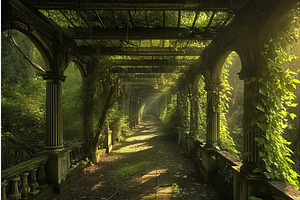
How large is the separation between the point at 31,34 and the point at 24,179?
2.80m

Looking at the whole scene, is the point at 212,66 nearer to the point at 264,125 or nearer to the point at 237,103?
the point at 264,125

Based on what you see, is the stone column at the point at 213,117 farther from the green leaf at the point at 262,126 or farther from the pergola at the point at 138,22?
the green leaf at the point at 262,126

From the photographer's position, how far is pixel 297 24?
2609 mm

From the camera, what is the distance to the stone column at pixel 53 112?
14.4 feet

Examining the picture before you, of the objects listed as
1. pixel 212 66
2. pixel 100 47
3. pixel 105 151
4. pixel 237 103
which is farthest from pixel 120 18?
pixel 237 103

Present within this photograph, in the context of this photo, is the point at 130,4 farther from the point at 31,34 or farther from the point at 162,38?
the point at 31,34

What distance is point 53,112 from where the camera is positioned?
14.6 feet

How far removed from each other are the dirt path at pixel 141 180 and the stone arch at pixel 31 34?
10.6 feet

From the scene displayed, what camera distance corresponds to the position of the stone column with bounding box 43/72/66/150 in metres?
4.38

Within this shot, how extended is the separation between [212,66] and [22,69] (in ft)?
28.8

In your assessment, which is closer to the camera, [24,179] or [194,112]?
[24,179]

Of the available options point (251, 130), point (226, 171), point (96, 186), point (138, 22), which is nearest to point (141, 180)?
point (96, 186)

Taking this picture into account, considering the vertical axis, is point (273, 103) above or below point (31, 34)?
below

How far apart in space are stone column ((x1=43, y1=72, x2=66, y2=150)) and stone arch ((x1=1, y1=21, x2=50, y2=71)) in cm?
29
